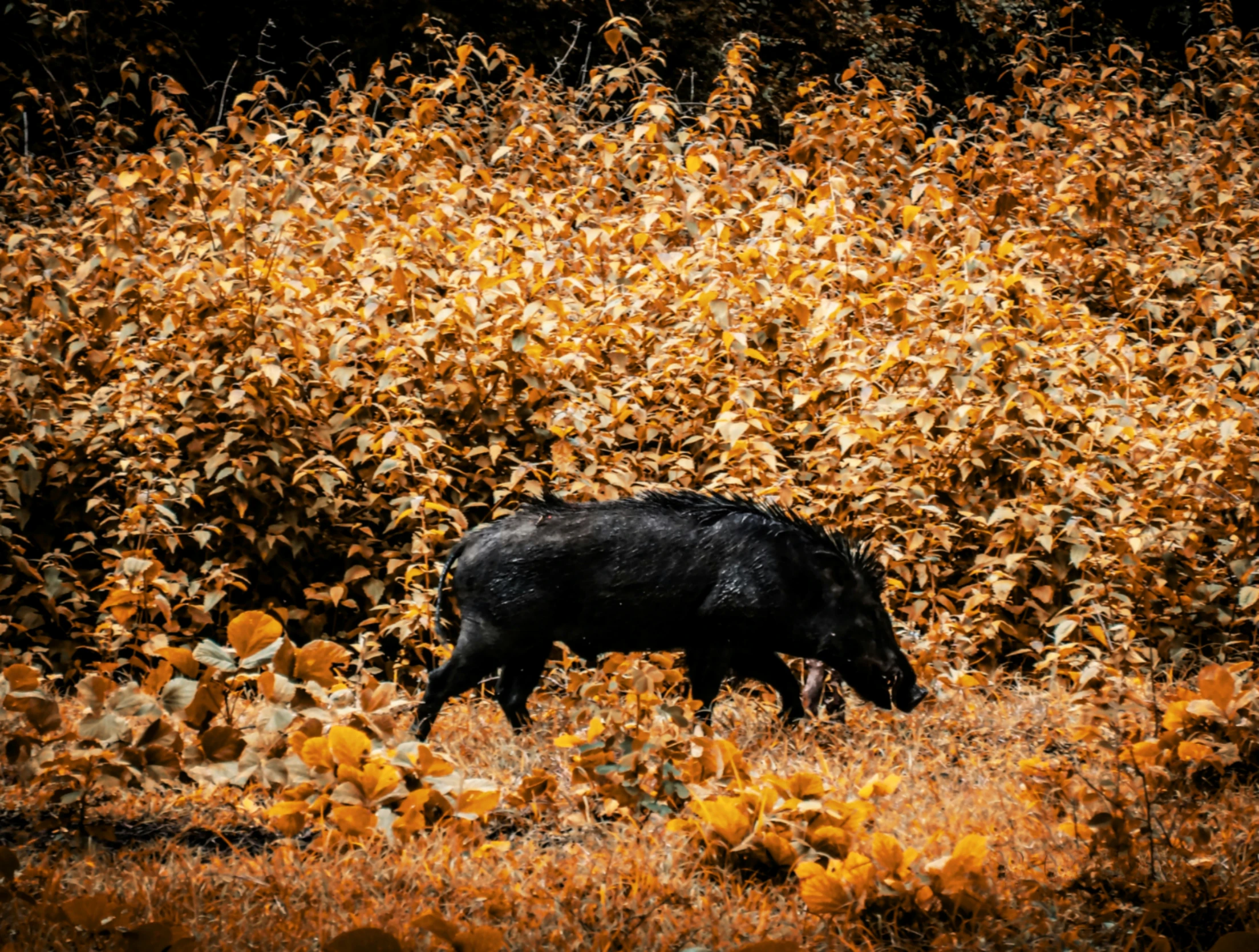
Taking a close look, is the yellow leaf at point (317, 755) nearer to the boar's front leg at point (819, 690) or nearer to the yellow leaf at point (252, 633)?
the yellow leaf at point (252, 633)

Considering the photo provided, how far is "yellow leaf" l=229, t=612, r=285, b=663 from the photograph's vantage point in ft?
11.7

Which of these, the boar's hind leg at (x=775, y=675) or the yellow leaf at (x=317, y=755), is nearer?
the yellow leaf at (x=317, y=755)

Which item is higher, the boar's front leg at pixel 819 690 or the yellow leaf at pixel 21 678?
the yellow leaf at pixel 21 678

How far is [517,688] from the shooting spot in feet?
14.4

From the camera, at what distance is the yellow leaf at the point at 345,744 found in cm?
341

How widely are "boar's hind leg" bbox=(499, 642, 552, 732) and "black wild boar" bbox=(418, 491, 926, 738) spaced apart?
55mm

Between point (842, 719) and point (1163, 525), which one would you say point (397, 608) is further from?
point (1163, 525)

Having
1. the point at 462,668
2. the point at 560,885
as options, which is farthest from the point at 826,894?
the point at 462,668

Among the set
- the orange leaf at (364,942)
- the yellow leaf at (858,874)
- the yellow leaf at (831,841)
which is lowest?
the yellow leaf at (831,841)

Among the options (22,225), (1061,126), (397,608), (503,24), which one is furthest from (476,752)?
(503,24)

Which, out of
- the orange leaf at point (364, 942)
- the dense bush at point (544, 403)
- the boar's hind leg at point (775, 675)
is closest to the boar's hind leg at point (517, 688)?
the boar's hind leg at point (775, 675)

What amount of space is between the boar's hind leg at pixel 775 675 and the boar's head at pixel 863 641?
17cm

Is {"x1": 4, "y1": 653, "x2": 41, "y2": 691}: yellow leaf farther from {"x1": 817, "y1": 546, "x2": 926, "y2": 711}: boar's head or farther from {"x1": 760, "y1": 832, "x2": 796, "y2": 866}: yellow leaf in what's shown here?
{"x1": 817, "y1": 546, "x2": 926, "y2": 711}: boar's head

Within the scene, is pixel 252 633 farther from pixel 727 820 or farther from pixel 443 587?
pixel 727 820
